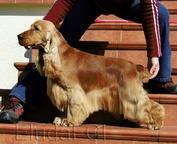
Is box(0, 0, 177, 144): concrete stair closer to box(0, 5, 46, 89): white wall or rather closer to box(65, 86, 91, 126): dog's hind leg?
box(65, 86, 91, 126): dog's hind leg

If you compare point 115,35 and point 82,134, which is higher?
point 115,35

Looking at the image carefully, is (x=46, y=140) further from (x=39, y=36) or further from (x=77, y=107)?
(x=39, y=36)

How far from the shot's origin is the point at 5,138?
355 centimetres

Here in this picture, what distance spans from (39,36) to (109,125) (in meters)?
0.80

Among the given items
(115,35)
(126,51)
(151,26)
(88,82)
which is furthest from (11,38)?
(151,26)

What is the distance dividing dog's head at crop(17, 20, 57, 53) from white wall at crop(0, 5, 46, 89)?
4.75 feet

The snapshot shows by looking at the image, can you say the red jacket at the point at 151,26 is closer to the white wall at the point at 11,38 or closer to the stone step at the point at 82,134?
the stone step at the point at 82,134

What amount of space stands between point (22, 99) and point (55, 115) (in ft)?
0.96

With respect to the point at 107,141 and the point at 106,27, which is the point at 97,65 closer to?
the point at 107,141

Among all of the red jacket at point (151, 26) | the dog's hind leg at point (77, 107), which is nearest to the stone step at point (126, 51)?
the red jacket at point (151, 26)

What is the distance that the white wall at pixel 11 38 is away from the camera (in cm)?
493

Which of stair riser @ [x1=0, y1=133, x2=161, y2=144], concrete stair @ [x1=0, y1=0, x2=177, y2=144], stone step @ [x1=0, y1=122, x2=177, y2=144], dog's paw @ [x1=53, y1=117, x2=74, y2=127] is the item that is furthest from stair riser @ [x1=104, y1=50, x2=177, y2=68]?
stair riser @ [x1=0, y1=133, x2=161, y2=144]

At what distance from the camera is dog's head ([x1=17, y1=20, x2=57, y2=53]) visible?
3.41 m

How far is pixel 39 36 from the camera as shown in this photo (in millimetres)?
3438
